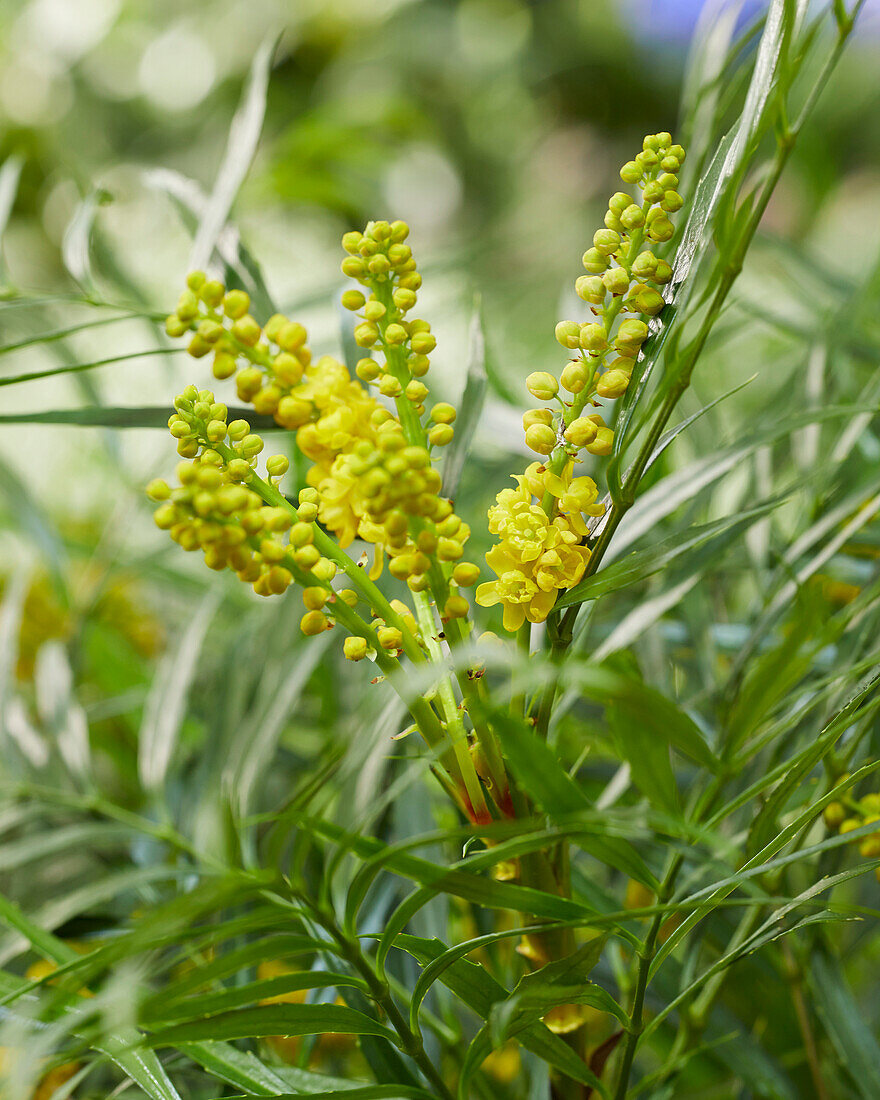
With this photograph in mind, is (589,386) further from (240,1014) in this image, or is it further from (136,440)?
(136,440)

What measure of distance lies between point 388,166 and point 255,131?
0.88m

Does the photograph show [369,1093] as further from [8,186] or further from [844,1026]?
[8,186]

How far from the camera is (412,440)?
0.55 feet

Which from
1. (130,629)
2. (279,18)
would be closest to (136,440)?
(130,629)

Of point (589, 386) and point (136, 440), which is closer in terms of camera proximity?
point (589, 386)

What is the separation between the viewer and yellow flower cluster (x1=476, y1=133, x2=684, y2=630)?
16cm

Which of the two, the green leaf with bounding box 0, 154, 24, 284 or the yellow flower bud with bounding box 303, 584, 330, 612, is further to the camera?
the green leaf with bounding box 0, 154, 24, 284

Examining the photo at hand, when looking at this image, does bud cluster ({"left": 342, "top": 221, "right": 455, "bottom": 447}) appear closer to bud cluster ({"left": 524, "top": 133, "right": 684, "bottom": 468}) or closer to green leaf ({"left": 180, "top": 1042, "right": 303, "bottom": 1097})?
bud cluster ({"left": 524, "top": 133, "right": 684, "bottom": 468})

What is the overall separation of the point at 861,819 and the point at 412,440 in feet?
0.47

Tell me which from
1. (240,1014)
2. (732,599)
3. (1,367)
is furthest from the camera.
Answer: (1,367)

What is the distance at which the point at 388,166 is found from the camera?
3.45 feet

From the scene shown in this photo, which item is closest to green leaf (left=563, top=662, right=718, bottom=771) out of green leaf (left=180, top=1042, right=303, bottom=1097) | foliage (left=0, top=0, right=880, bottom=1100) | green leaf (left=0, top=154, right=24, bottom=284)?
foliage (left=0, top=0, right=880, bottom=1100)

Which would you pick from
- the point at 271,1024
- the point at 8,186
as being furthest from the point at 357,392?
the point at 8,186

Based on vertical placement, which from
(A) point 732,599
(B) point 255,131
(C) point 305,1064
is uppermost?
(B) point 255,131
